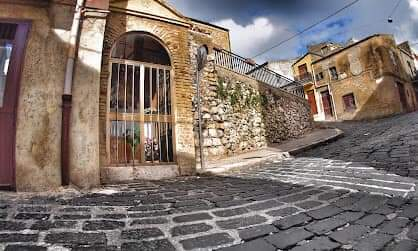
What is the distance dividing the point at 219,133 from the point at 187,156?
2.89 m

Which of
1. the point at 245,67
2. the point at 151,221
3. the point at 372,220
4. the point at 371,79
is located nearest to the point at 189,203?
the point at 151,221

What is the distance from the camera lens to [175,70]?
243 inches

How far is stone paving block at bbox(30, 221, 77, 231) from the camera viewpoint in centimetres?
213

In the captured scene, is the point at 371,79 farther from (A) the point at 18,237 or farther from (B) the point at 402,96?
(A) the point at 18,237

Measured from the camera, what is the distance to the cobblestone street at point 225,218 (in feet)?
6.25

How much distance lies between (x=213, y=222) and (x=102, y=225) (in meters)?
0.99

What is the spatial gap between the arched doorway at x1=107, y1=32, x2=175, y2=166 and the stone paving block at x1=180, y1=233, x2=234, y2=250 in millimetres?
3555

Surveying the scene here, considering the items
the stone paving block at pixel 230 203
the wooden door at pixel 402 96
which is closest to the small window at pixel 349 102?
the wooden door at pixel 402 96

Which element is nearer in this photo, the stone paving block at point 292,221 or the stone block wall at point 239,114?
the stone paving block at point 292,221

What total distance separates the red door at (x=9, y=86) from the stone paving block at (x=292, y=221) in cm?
365

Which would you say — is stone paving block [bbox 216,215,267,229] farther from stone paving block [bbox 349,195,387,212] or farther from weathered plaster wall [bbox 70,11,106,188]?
weathered plaster wall [bbox 70,11,106,188]

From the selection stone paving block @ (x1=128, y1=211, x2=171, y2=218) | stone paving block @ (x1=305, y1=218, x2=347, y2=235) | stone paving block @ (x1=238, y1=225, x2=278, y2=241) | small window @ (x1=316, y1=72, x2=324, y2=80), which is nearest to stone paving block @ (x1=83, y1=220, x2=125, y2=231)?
stone paving block @ (x1=128, y1=211, x2=171, y2=218)

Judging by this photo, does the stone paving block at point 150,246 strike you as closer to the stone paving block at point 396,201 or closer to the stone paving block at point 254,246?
the stone paving block at point 254,246

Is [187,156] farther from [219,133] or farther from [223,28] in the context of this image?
[223,28]
